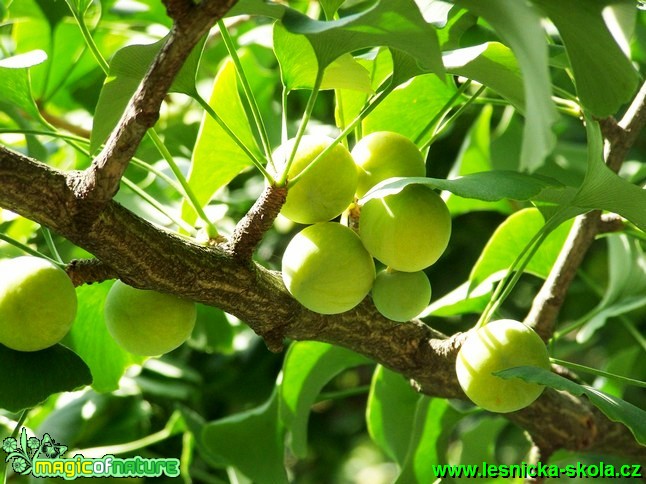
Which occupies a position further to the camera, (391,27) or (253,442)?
(253,442)

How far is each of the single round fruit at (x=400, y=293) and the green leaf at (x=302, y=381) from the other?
265 millimetres

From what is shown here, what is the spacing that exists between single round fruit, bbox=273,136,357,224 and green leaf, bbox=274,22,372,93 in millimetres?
55

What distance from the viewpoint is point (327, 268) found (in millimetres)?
688

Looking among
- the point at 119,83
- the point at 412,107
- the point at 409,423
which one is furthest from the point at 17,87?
the point at 409,423

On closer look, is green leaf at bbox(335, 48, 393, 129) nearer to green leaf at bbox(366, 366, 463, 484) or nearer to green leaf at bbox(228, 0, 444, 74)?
green leaf at bbox(228, 0, 444, 74)

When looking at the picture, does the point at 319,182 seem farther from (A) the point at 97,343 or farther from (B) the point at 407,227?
(A) the point at 97,343

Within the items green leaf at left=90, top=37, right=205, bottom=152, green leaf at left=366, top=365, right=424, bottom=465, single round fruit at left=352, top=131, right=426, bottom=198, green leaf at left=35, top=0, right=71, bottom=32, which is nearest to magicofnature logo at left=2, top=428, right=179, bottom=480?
green leaf at left=366, top=365, right=424, bottom=465

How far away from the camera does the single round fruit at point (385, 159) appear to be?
0.73 metres

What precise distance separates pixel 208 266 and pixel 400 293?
188 mm

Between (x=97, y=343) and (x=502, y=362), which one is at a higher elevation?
(x=502, y=362)

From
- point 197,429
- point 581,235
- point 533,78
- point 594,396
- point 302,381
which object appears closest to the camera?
point 533,78

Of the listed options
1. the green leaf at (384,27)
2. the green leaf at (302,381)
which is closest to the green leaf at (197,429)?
the green leaf at (302,381)

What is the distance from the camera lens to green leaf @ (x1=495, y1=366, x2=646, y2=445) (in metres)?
0.62

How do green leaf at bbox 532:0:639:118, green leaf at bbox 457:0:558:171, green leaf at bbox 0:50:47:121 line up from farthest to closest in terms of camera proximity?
green leaf at bbox 0:50:47:121 → green leaf at bbox 532:0:639:118 → green leaf at bbox 457:0:558:171
